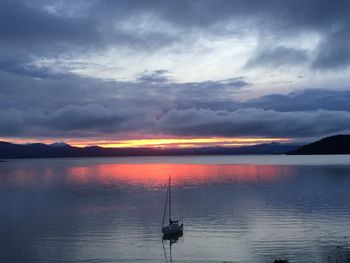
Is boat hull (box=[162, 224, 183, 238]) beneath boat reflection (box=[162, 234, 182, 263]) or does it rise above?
above

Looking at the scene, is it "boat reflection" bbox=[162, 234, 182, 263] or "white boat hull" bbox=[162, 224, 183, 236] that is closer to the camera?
"boat reflection" bbox=[162, 234, 182, 263]

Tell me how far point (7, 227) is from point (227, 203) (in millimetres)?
52182

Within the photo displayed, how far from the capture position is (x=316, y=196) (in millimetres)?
118500

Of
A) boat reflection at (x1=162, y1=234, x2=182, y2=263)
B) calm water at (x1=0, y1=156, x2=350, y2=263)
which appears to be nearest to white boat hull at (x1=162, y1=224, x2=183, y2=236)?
boat reflection at (x1=162, y1=234, x2=182, y2=263)

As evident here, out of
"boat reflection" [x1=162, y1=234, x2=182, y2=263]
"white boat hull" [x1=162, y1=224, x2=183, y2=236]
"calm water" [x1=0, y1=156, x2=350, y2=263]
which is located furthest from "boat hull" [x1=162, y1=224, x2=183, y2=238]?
"calm water" [x1=0, y1=156, x2=350, y2=263]

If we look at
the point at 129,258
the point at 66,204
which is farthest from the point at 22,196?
the point at 129,258

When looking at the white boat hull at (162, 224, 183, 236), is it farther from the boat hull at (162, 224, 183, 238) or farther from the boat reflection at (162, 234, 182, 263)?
the boat reflection at (162, 234, 182, 263)

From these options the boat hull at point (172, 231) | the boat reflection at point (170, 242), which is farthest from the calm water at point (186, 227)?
the boat hull at point (172, 231)

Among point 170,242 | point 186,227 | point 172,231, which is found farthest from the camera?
point 186,227

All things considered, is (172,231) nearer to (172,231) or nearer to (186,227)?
(172,231)

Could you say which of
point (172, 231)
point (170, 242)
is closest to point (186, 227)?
point (172, 231)

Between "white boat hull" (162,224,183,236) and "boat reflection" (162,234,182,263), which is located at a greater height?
"white boat hull" (162,224,183,236)

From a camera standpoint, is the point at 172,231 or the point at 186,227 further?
the point at 186,227

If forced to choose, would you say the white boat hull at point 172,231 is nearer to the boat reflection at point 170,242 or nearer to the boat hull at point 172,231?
the boat hull at point 172,231
